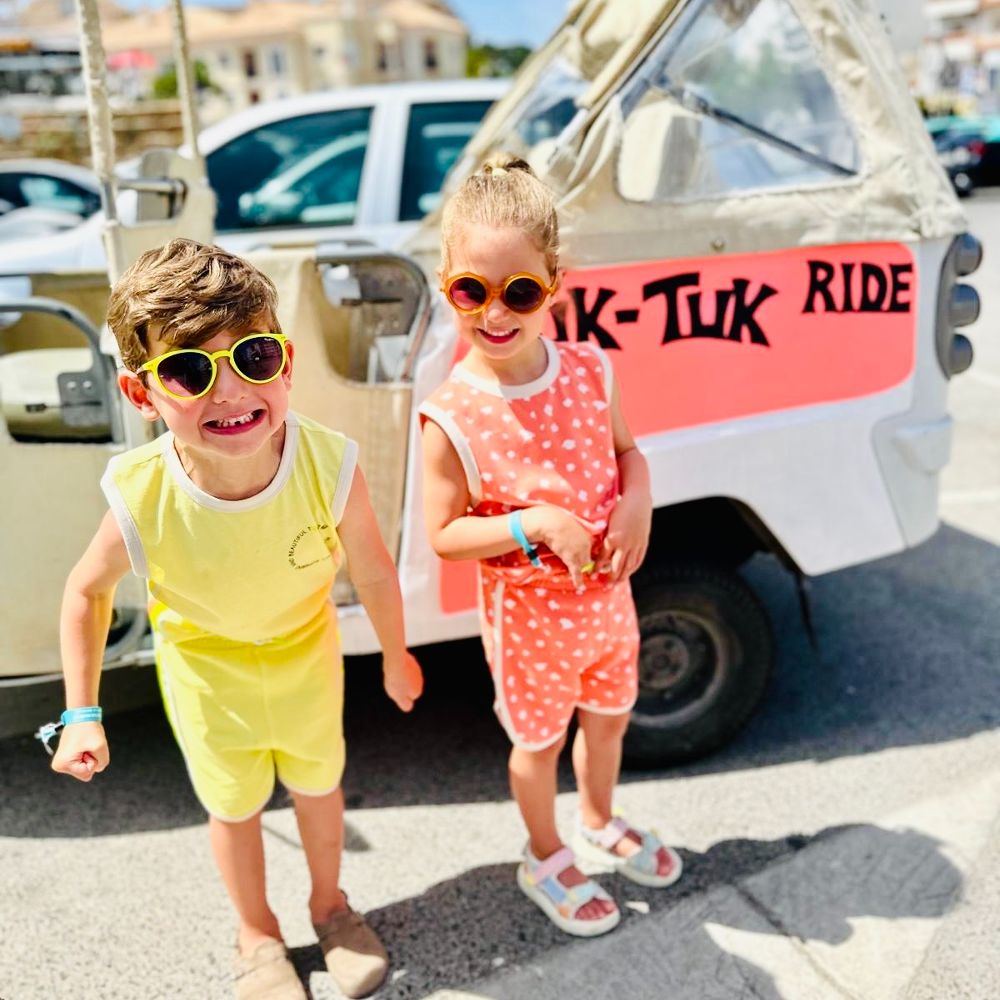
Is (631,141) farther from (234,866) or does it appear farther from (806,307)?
(234,866)

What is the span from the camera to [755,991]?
81.9 inches

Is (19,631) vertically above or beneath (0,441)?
beneath

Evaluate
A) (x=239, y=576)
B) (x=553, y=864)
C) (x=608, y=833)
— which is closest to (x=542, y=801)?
(x=553, y=864)

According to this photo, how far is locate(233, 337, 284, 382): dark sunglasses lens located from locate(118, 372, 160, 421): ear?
169mm

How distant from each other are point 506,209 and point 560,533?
590mm

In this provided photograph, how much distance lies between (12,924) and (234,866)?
664mm

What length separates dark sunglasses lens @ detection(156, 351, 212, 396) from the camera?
1558 millimetres

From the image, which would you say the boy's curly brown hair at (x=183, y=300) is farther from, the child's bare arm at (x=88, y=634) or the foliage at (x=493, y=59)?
the foliage at (x=493, y=59)

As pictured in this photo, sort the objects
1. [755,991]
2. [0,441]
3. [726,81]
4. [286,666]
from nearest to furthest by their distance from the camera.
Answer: [286,666]
[755,991]
[0,441]
[726,81]

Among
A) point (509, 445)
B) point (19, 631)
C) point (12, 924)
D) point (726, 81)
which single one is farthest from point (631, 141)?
point (12, 924)

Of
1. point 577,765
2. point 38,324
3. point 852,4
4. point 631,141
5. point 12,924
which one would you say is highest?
point 852,4

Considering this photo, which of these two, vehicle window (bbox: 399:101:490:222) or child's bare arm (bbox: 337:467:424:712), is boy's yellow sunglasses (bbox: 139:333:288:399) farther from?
vehicle window (bbox: 399:101:490:222)

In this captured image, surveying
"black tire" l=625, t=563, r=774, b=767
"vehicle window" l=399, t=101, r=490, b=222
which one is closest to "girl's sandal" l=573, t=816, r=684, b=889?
"black tire" l=625, t=563, r=774, b=767

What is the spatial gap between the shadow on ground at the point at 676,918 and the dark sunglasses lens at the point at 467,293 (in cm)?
138
